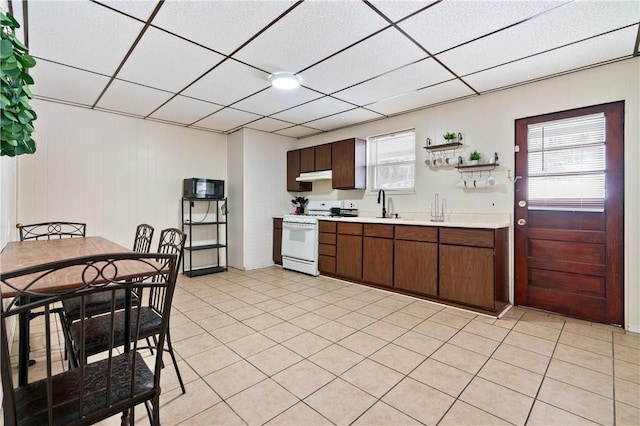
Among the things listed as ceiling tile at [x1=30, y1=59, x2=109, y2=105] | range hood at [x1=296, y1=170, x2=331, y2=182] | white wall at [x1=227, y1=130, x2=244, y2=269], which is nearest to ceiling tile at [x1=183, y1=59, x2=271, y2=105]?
ceiling tile at [x1=30, y1=59, x2=109, y2=105]

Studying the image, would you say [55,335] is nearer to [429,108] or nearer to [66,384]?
[66,384]

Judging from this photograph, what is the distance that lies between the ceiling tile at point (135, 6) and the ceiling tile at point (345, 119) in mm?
2763

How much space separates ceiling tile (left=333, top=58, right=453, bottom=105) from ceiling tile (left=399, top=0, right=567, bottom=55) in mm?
411

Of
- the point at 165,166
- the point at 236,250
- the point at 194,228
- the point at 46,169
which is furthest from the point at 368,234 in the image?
the point at 46,169

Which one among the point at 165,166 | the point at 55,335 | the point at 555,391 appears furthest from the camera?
the point at 165,166

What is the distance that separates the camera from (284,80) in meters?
3.14

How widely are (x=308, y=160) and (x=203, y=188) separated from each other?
187 centimetres

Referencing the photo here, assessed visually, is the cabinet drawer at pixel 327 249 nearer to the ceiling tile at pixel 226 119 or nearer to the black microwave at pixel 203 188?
the black microwave at pixel 203 188

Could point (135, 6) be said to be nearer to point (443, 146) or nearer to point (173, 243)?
point (173, 243)

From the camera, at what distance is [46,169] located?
3.96m

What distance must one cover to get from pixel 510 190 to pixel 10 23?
4163 mm

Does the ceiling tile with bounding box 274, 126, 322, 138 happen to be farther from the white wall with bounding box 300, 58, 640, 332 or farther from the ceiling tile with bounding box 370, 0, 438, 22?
the ceiling tile with bounding box 370, 0, 438, 22

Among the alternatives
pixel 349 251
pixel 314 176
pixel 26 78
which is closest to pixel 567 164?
pixel 349 251

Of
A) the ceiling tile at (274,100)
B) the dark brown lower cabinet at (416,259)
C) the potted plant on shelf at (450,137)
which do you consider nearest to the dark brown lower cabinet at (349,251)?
the dark brown lower cabinet at (416,259)
